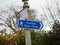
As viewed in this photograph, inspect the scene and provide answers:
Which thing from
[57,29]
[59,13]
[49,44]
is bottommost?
[49,44]

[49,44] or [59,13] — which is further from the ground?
[59,13]

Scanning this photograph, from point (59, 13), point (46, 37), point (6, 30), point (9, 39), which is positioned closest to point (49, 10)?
point (59, 13)

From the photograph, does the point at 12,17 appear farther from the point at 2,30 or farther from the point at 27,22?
the point at 27,22

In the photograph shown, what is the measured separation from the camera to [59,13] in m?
23.2

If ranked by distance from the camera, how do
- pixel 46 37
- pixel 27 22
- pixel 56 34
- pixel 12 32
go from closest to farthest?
pixel 27 22, pixel 56 34, pixel 46 37, pixel 12 32

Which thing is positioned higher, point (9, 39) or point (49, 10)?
point (49, 10)

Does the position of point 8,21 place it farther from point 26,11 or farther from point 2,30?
point 26,11

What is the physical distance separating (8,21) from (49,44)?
2811 centimetres

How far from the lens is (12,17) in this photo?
141 ft

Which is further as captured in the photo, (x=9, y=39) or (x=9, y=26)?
(x=9, y=26)

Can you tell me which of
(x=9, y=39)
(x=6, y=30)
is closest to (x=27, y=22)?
(x=9, y=39)

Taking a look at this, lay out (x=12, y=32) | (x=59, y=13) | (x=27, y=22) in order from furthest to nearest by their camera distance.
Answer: (x=12, y=32) → (x=59, y=13) → (x=27, y=22)

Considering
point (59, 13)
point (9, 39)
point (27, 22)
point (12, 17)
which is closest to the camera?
point (27, 22)

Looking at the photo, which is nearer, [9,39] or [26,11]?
[26,11]
